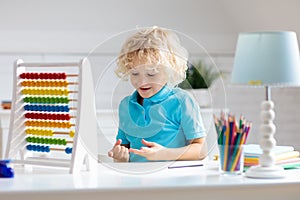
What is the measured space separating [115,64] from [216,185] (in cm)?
63

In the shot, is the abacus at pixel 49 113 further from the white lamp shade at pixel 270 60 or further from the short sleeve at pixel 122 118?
the white lamp shade at pixel 270 60

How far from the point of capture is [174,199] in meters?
1.98

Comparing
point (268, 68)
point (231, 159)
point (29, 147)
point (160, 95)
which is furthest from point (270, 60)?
point (29, 147)

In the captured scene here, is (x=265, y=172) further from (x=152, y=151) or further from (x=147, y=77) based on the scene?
(x=147, y=77)

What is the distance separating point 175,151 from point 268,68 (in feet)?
1.63

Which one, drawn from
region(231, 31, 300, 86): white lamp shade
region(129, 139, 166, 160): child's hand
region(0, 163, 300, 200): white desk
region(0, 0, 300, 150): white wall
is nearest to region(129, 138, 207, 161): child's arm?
region(129, 139, 166, 160): child's hand

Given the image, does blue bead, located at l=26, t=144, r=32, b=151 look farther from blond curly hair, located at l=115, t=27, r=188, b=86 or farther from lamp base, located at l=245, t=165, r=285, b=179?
lamp base, located at l=245, t=165, r=285, b=179

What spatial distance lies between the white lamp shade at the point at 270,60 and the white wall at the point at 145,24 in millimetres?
2391

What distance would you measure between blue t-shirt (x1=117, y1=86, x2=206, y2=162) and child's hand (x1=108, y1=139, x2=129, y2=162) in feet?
0.08

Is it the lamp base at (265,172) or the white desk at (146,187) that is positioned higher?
the lamp base at (265,172)

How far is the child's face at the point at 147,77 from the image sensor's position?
7.68 feet

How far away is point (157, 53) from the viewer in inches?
92.1

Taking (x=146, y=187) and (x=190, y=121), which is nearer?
(x=146, y=187)

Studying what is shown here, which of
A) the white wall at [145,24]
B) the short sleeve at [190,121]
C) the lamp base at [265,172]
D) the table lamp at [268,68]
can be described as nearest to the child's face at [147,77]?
the short sleeve at [190,121]
